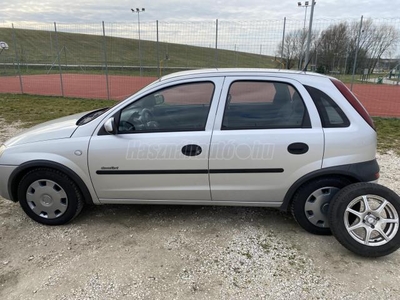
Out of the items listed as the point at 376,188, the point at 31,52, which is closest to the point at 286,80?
the point at 376,188

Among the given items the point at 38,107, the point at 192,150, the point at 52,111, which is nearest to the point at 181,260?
the point at 192,150

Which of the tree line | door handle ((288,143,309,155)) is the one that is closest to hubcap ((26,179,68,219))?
door handle ((288,143,309,155))

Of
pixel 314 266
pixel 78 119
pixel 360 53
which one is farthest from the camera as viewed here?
pixel 360 53

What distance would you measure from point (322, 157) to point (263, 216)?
1.02 metres

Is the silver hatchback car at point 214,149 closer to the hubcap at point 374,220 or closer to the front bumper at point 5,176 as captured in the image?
the front bumper at point 5,176

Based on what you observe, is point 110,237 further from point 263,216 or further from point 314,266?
point 314,266

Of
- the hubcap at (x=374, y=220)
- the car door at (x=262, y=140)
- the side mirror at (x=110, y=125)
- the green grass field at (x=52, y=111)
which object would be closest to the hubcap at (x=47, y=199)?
the side mirror at (x=110, y=125)

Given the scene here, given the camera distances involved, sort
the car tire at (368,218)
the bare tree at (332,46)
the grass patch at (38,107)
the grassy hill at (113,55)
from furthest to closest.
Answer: the grassy hill at (113,55)
the bare tree at (332,46)
the grass patch at (38,107)
the car tire at (368,218)

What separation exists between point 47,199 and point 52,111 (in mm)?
7384

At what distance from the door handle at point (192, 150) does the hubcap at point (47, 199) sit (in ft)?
4.39

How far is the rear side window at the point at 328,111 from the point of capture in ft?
8.72

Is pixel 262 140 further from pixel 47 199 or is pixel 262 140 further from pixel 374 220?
pixel 47 199

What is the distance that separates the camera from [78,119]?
3.28 meters

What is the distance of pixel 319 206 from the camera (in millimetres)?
2797
